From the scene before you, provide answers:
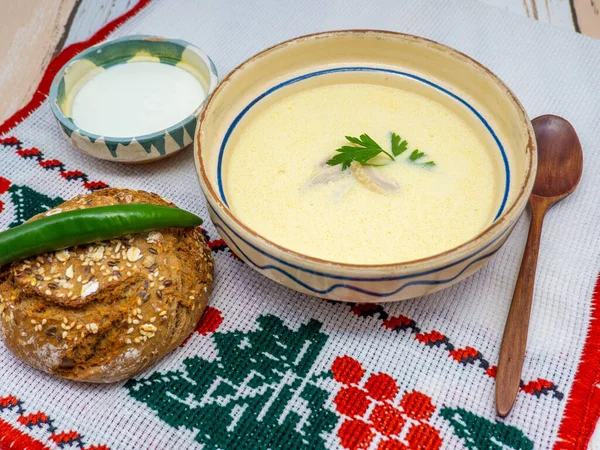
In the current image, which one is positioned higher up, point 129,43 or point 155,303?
point 129,43

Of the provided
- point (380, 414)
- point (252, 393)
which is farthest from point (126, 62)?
point (380, 414)

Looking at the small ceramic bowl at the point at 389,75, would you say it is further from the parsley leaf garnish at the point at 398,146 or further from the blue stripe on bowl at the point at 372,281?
the parsley leaf garnish at the point at 398,146

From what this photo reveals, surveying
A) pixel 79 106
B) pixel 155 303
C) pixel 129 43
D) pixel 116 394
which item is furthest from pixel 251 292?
pixel 129 43

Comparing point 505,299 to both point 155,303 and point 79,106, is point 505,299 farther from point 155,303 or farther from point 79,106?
point 79,106

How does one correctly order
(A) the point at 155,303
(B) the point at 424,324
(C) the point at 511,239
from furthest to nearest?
(C) the point at 511,239, (B) the point at 424,324, (A) the point at 155,303

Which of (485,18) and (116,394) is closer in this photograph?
(116,394)

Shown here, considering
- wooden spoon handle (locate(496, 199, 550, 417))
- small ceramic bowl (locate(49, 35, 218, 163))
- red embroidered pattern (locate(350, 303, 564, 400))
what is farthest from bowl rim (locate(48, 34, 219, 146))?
wooden spoon handle (locate(496, 199, 550, 417))

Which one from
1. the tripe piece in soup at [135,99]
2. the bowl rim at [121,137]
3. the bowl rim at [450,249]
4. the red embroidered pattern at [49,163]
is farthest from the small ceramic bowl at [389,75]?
the red embroidered pattern at [49,163]
